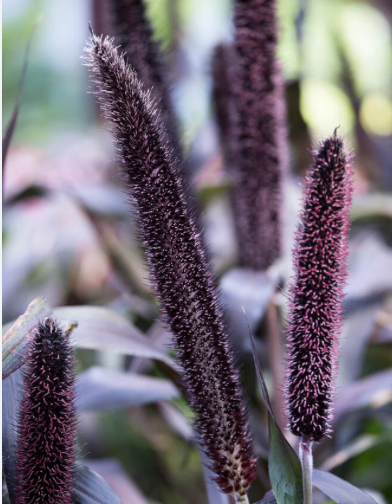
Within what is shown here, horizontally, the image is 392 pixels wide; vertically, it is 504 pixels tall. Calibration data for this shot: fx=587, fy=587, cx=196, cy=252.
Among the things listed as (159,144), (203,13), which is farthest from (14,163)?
(203,13)

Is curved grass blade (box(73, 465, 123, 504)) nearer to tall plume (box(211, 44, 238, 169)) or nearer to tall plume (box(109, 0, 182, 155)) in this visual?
tall plume (box(109, 0, 182, 155))

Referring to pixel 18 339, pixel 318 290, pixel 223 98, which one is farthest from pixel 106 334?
pixel 223 98

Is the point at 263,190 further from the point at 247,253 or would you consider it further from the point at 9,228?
the point at 9,228

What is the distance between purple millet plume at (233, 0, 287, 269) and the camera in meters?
0.58

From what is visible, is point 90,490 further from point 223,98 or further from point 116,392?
point 223,98

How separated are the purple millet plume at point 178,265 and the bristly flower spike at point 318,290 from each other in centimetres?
4

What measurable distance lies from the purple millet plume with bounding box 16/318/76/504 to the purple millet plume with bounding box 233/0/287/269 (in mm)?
348

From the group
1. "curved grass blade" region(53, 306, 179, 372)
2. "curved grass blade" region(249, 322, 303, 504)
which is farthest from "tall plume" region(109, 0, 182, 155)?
"curved grass blade" region(249, 322, 303, 504)

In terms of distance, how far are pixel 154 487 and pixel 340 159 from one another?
69 cm

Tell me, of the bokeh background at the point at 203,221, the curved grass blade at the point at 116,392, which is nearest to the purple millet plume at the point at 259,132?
the bokeh background at the point at 203,221

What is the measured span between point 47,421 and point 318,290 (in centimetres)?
17

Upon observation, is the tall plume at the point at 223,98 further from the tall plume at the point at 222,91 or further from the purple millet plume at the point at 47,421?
the purple millet plume at the point at 47,421

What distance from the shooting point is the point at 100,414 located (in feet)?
3.09

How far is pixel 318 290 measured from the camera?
13.6 inches
